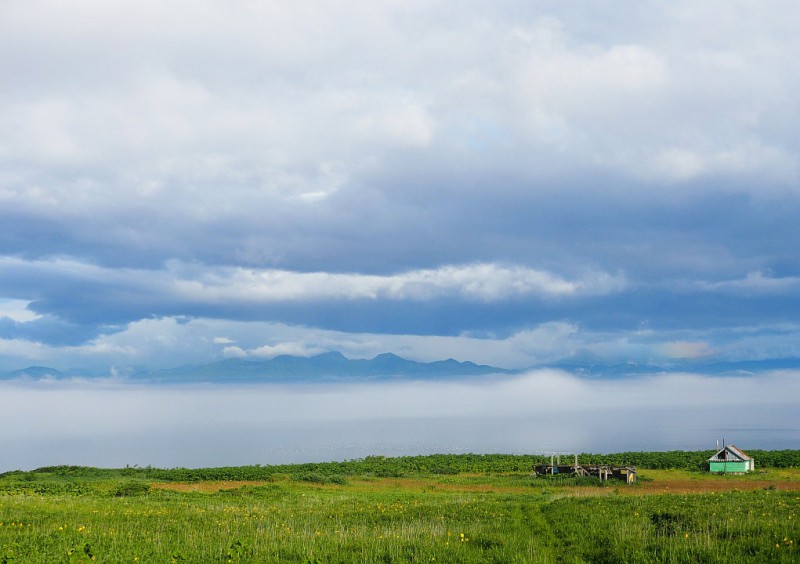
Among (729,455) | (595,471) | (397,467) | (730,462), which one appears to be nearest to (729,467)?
(730,462)

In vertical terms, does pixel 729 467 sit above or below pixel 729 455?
below

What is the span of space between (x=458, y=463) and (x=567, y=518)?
187 ft

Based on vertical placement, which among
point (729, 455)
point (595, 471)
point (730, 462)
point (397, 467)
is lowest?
point (397, 467)

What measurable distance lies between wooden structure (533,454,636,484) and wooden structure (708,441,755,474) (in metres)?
11.1

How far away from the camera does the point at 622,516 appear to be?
23984 millimetres

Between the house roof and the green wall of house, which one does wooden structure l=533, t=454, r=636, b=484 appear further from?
the house roof

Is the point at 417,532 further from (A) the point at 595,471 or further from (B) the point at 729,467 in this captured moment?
(B) the point at 729,467

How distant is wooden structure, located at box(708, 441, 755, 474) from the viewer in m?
62.2

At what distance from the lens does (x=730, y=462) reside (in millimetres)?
62750

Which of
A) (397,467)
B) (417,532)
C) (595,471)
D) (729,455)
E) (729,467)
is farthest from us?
(397,467)

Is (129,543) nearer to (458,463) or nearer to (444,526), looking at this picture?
(444,526)

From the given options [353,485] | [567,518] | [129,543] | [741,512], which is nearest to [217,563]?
[129,543]

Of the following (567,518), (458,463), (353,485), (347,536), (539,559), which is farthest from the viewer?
(458,463)

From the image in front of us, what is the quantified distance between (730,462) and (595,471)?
1515 cm
